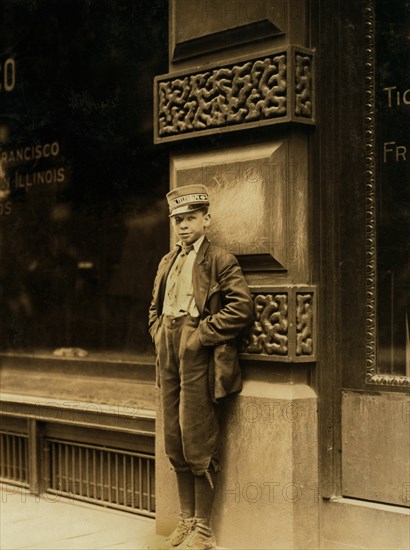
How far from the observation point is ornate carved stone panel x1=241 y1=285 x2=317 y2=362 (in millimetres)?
5750

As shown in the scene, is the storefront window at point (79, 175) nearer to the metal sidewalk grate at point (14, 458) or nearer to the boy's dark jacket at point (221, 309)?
the metal sidewalk grate at point (14, 458)

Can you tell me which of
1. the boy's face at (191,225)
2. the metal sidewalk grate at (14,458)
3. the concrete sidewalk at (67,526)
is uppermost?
the boy's face at (191,225)

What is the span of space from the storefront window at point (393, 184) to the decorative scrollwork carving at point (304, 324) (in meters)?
0.41

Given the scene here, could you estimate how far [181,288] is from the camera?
6043mm

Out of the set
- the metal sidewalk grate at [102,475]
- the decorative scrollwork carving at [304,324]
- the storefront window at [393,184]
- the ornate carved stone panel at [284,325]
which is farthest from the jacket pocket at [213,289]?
the metal sidewalk grate at [102,475]

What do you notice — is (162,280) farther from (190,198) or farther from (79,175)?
(79,175)

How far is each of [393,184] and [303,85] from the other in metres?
0.82

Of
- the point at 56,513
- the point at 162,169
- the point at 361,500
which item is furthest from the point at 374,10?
the point at 56,513

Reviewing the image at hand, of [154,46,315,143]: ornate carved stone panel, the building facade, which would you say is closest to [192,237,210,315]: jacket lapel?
the building facade

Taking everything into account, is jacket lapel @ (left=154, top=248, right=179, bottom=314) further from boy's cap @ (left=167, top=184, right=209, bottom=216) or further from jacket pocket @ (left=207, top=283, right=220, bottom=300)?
jacket pocket @ (left=207, top=283, right=220, bottom=300)

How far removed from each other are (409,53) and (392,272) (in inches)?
50.5

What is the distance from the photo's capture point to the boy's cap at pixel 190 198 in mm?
5996

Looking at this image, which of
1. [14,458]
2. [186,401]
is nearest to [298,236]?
[186,401]

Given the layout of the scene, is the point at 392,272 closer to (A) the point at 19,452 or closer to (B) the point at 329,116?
(B) the point at 329,116
